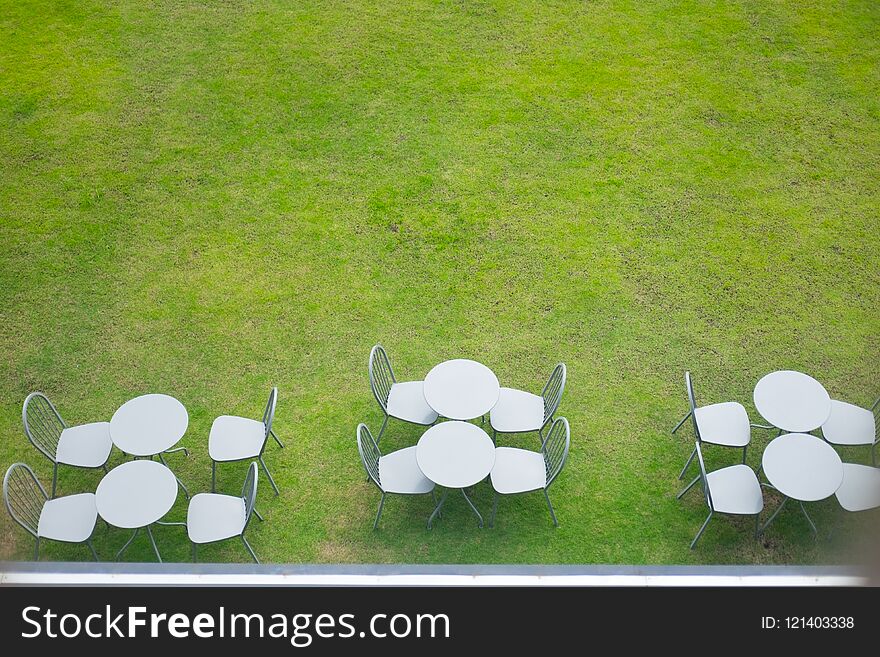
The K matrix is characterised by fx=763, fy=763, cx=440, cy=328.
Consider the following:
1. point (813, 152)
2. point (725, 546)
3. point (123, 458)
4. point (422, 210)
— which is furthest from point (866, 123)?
point (123, 458)

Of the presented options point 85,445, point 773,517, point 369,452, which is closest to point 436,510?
point 369,452

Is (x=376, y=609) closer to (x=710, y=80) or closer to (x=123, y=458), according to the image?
(x=123, y=458)

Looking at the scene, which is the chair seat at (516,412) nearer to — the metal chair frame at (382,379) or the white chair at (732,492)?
the metal chair frame at (382,379)

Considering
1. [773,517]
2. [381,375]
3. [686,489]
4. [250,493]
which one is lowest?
[686,489]

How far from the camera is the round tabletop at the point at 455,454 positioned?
5906 mm

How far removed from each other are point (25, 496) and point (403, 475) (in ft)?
9.64

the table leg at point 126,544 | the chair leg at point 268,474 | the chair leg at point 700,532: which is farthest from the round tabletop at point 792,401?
the table leg at point 126,544

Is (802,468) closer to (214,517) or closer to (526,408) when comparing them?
(526,408)

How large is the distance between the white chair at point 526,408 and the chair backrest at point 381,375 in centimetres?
94

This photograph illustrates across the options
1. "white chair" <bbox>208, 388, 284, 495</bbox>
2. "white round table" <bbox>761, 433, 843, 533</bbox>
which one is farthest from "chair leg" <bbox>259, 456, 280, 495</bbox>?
"white round table" <bbox>761, 433, 843, 533</bbox>

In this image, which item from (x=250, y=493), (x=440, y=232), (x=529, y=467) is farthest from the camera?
(x=440, y=232)

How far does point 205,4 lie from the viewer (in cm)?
1150

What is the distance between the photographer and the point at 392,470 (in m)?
6.13

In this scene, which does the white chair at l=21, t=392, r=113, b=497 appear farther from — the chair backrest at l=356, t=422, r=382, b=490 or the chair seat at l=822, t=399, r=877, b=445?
the chair seat at l=822, t=399, r=877, b=445
